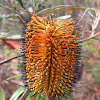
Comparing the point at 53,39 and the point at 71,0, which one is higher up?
the point at 71,0

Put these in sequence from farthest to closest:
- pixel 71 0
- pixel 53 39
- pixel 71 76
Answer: pixel 71 0
pixel 71 76
pixel 53 39

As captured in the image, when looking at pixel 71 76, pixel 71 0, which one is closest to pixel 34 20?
pixel 71 76

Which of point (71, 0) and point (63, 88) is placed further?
point (71, 0)

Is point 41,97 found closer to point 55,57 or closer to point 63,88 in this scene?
point 63,88

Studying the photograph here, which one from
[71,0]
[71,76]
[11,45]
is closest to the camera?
[71,76]

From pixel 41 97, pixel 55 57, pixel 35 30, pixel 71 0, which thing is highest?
pixel 71 0

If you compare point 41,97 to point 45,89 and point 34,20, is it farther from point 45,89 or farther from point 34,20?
point 34,20

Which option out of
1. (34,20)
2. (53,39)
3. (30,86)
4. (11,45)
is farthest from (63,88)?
(11,45)
